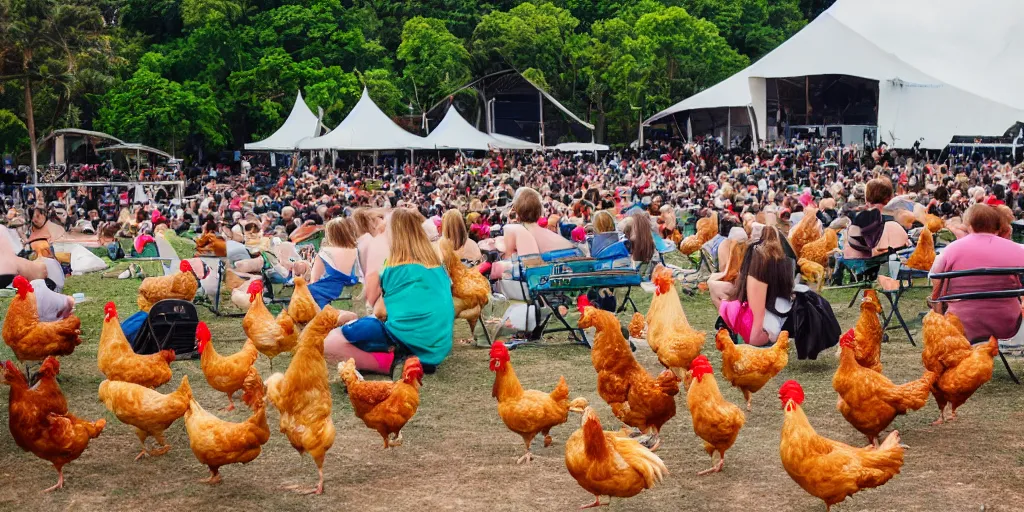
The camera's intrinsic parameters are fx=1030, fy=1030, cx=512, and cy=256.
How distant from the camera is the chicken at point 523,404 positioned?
5.80 m

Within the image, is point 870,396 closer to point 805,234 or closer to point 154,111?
point 805,234

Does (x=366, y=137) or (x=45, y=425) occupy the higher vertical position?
(x=366, y=137)

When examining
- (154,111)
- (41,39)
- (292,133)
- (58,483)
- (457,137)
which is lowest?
(58,483)

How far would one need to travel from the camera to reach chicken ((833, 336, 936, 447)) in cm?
565

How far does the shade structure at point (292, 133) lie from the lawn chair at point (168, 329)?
92.3ft

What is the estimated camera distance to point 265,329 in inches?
304

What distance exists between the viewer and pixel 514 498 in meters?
5.34

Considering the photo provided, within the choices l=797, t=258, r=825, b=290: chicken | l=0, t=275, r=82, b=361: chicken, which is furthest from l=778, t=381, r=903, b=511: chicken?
l=797, t=258, r=825, b=290: chicken

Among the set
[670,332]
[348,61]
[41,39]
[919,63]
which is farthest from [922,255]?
[348,61]

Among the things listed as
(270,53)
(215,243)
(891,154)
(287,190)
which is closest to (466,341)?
(215,243)

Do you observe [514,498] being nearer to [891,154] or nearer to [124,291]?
[124,291]

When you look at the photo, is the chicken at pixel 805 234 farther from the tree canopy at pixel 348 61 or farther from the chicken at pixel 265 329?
the tree canopy at pixel 348 61

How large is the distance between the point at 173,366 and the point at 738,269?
15.5 feet

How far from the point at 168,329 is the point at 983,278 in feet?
20.6
